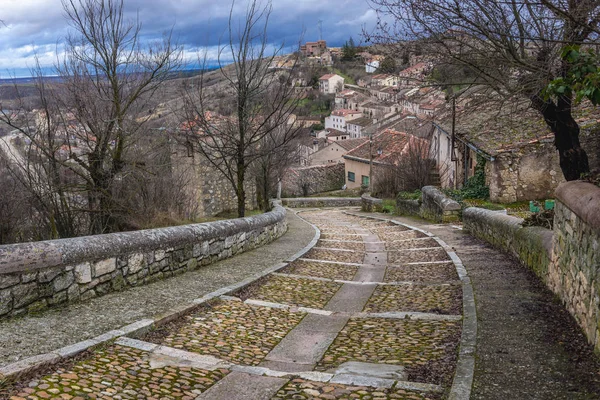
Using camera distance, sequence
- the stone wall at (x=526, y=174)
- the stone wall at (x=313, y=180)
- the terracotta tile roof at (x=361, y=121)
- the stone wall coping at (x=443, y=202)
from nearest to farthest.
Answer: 1. the stone wall coping at (x=443, y=202)
2. the stone wall at (x=526, y=174)
3. the stone wall at (x=313, y=180)
4. the terracotta tile roof at (x=361, y=121)

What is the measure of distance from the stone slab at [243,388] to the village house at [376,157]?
1207 inches

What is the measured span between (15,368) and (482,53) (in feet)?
22.8

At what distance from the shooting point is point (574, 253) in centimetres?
578

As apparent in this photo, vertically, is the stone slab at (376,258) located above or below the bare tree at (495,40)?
below

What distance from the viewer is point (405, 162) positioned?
32.9 metres

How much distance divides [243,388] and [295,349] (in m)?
1.34

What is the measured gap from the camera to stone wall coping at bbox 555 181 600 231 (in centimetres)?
488

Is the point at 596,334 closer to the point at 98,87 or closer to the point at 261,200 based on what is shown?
the point at 98,87

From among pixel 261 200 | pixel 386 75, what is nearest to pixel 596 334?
pixel 386 75

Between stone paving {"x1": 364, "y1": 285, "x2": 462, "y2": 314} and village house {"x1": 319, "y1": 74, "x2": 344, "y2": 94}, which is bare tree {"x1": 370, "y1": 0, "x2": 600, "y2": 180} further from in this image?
village house {"x1": 319, "y1": 74, "x2": 344, "y2": 94}

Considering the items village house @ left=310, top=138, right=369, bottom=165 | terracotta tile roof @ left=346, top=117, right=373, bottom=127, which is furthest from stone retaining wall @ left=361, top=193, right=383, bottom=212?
terracotta tile roof @ left=346, top=117, right=373, bottom=127

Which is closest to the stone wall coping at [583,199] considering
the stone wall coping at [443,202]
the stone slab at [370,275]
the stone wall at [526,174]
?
the stone slab at [370,275]

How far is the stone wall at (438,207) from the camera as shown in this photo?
61.5 feet

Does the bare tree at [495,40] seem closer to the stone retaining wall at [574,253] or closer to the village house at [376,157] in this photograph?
the stone retaining wall at [574,253]
